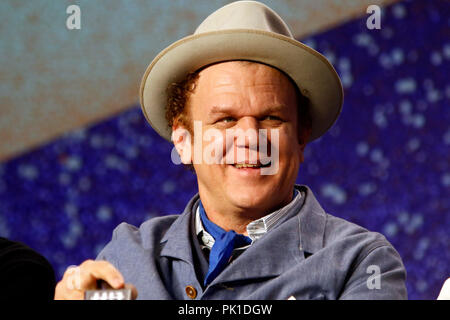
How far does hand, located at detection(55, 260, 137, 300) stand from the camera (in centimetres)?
163

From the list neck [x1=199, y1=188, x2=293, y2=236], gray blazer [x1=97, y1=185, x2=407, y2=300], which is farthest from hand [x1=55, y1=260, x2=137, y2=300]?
neck [x1=199, y1=188, x2=293, y2=236]

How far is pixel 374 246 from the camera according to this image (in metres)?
1.86

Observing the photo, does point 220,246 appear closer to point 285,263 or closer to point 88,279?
point 285,263

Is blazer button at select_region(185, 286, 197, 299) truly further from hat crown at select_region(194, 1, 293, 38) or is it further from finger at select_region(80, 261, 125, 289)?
hat crown at select_region(194, 1, 293, 38)

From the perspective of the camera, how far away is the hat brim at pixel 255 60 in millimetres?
1927

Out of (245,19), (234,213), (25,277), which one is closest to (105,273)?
(25,277)

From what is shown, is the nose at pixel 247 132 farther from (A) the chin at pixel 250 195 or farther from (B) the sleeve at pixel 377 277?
(B) the sleeve at pixel 377 277

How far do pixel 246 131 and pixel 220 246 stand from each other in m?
0.32

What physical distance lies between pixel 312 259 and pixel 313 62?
0.53 m

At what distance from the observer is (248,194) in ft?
6.33

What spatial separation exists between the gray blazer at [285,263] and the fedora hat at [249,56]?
287mm

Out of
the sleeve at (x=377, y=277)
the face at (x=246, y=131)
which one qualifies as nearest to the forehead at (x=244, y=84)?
the face at (x=246, y=131)
